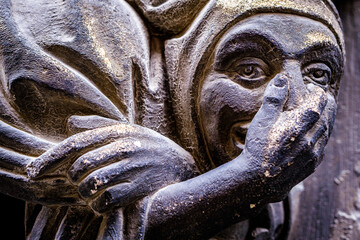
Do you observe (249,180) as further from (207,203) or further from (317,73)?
(317,73)

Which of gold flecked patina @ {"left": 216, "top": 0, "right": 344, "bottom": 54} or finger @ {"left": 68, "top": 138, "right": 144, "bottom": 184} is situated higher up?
gold flecked patina @ {"left": 216, "top": 0, "right": 344, "bottom": 54}

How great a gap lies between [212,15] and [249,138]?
303 mm

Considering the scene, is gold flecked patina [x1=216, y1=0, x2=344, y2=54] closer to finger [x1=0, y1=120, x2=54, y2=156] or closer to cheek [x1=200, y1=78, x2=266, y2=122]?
cheek [x1=200, y1=78, x2=266, y2=122]

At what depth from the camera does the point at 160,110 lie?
106 cm

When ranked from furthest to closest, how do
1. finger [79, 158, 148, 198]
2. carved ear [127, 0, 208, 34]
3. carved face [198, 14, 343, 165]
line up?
carved ear [127, 0, 208, 34] < carved face [198, 14, 343, 165] < finger [79, 158, 148, 198]

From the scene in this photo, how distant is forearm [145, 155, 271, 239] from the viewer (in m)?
Result: 0.90

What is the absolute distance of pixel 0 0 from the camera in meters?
0.99

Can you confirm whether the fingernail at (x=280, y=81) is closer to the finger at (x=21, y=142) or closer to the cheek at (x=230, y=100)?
the cheek at (x=230, y=100)

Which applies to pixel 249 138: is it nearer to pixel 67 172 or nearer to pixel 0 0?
pixel 67 172

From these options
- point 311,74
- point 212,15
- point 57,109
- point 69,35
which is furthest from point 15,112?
point 311,74

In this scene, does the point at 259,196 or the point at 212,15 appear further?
the point at 212,15

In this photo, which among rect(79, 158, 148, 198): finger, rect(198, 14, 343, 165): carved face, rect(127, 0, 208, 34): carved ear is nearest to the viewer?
rect(79, 158, 148, 198): finger

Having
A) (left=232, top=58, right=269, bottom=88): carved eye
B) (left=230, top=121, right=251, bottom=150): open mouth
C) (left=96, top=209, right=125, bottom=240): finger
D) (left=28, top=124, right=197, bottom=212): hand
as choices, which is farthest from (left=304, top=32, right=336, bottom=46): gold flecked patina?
(left=96, top=209, right=125, bottom=240): finger

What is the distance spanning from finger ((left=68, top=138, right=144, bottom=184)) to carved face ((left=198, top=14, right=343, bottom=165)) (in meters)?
0.22
